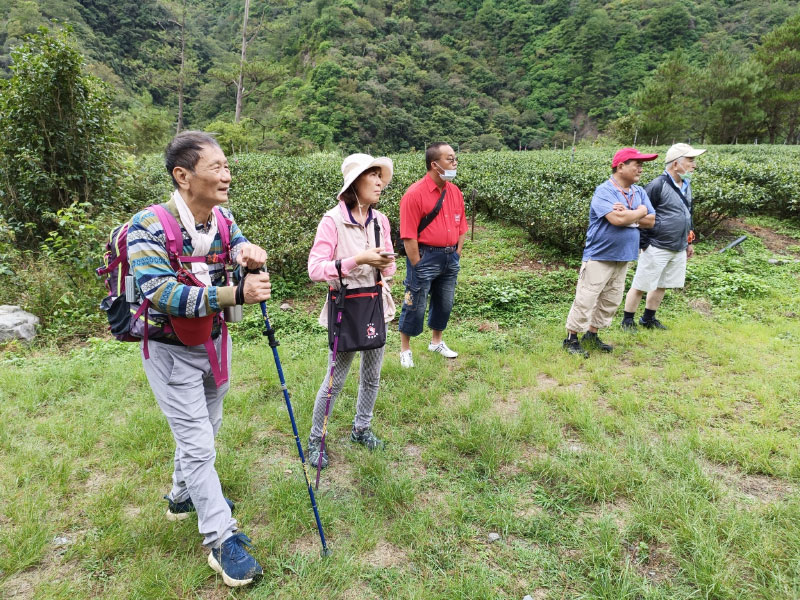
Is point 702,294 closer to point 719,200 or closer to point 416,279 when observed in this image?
point 719,200

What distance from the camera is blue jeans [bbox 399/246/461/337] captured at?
13.3 ft

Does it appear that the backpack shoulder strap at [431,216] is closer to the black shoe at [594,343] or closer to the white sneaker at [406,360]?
the white sneaker at [406,360]

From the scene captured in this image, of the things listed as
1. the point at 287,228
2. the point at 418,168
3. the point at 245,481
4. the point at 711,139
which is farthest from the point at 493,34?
the point at 245,481

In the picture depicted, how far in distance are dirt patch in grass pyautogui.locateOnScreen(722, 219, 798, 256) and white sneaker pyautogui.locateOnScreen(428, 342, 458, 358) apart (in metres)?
8.02

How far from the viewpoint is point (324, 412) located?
2.78 metres

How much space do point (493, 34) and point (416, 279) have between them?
93861 mm

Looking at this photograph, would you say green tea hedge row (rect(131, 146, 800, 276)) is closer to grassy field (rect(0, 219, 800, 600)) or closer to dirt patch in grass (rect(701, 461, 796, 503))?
grassy field (rect(0, 219, 800, 600))

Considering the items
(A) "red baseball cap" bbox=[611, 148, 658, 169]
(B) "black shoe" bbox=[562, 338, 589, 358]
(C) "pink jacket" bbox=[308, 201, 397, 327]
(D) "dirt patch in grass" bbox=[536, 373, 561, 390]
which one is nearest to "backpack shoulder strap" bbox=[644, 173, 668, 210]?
(A) "red baseball cap" bbox=[611, 148, 658, 169]

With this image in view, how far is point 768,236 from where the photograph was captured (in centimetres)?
926

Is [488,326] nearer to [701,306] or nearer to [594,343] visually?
[594,343]

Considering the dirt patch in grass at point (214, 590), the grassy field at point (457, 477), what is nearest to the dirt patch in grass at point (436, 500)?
the grassy field at point (457, 477)

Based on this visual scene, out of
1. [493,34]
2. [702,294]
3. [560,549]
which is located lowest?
[560,549]

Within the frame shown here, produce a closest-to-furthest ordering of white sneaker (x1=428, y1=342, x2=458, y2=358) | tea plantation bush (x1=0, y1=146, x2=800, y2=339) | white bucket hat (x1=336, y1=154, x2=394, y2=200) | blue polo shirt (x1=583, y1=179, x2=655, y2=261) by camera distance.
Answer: white bucket hat (x1=336, y1=154, x2=394, y2=200), blue polo shirt (x1=583, y1=179, x2=655, y2=261), white sneaker (x1=428, y1=342, x2=458, y2=358), tea plantation bush (x1=0, y1=146, x2=800, y2=339)

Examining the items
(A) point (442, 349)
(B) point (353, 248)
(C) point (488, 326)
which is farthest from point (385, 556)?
(C) point (488, 326)
